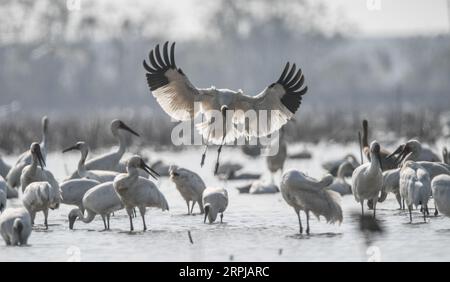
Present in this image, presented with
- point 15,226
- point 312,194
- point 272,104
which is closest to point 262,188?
point 272,104

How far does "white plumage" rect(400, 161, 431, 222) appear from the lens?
8.53 metres

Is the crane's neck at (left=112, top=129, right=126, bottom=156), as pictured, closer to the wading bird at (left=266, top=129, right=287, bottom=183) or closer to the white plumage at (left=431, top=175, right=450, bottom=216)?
the wading bird at (left=266, top=129, right=287, bottom=183)

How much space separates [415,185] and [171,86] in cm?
392

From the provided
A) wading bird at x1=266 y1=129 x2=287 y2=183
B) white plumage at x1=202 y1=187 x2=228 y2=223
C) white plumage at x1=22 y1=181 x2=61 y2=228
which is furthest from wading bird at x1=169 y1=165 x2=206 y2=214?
wading bird at x1=266 y1=129 x2=287 y2=183

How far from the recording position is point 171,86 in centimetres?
1164

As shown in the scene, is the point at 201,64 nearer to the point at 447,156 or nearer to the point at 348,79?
the point at 348,79

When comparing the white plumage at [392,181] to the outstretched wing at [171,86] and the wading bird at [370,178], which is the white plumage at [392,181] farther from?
the outstretched wing at [171,86]

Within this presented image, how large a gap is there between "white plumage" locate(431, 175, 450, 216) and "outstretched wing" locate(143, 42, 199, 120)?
154 inches

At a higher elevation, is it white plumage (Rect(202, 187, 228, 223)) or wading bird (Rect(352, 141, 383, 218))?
wading bird (Rect(352, 141, 383, 218))

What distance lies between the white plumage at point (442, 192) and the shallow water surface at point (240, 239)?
222mm

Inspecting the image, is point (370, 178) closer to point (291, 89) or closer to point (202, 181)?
point (202, 181)

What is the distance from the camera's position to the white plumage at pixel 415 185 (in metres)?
8.53

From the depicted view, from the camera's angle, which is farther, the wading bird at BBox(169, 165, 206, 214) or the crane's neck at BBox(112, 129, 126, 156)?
the crane's neck at BBox(112, 129, 126, 156)
